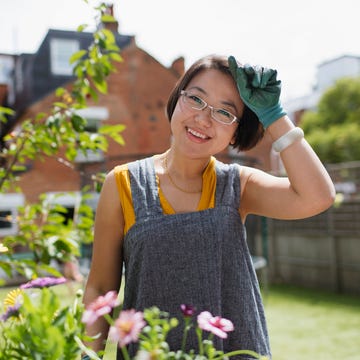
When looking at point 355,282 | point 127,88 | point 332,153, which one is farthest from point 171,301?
point 332,153

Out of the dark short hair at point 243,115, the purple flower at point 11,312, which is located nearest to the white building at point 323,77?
the dark short hair at point 243,115

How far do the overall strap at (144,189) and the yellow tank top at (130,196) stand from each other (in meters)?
0.01

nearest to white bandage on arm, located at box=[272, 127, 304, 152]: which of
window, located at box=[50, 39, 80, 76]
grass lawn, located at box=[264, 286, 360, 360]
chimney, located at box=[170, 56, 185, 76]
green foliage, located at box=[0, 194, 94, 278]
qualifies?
green foliage, located at box=[0, 194, 94, 278]

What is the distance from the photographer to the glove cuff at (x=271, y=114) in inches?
43.1

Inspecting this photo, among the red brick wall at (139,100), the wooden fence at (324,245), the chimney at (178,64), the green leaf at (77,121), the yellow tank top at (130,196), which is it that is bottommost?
the wooden fence at (324,245)

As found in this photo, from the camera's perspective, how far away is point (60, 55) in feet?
46.3

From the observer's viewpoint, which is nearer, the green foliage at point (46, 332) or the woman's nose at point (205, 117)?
the green foliage at point (46, 332)

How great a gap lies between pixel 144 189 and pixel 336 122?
24975 millimetres

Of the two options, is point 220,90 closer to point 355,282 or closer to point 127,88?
point 355,282

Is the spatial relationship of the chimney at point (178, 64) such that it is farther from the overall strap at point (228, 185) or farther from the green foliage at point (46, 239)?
the overall strap at point (228, 185)

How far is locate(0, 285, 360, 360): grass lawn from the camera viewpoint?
4.97 m

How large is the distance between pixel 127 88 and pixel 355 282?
821 cm

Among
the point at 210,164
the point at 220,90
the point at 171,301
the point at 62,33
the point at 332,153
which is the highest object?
the point at 62,33

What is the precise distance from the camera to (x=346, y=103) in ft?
82.2
